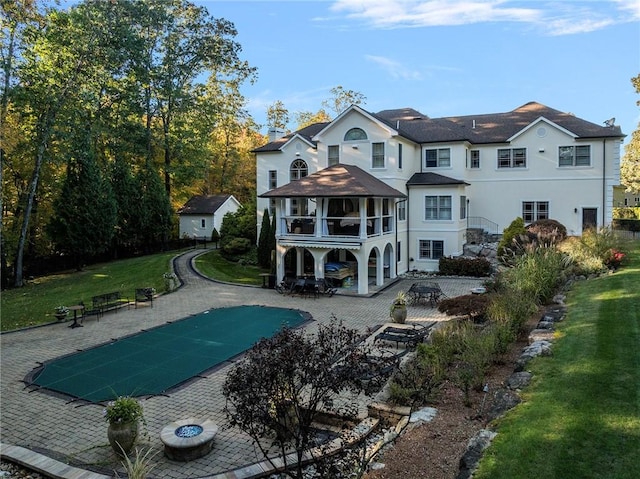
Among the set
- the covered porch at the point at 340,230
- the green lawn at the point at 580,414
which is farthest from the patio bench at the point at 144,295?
the green lawn at the point at 580,414

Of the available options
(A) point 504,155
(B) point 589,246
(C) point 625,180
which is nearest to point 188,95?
(A) point 504,155

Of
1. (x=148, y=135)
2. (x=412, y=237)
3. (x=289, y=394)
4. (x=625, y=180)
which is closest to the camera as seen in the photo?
(x=289, y=394)

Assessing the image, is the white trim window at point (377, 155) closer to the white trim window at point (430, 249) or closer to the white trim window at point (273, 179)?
the white trim window at point (430, 249)

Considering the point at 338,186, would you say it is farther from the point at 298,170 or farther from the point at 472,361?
the point at 472,361

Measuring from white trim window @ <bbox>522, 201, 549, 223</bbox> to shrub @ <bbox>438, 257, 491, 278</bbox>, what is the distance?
208 inches

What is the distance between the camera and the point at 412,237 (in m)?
27.6

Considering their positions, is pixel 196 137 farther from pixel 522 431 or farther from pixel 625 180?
pixel 625 180

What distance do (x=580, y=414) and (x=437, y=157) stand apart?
23501mm

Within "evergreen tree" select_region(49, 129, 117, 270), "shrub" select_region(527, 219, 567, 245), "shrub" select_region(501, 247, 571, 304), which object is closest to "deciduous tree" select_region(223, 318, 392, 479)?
"shrub" select_region(501, 247, 571, 304)

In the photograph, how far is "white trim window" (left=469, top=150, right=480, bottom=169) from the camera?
29.4 meters

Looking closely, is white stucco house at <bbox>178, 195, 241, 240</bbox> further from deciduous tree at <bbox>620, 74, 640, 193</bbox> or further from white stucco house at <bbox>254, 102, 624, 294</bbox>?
deciduous tree at <bbox>620, 74, 640, 193</bbox>

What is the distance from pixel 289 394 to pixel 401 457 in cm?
240

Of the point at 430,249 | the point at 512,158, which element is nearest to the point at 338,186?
the point at 430,249

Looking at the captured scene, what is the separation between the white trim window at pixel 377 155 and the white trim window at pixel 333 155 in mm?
2188
